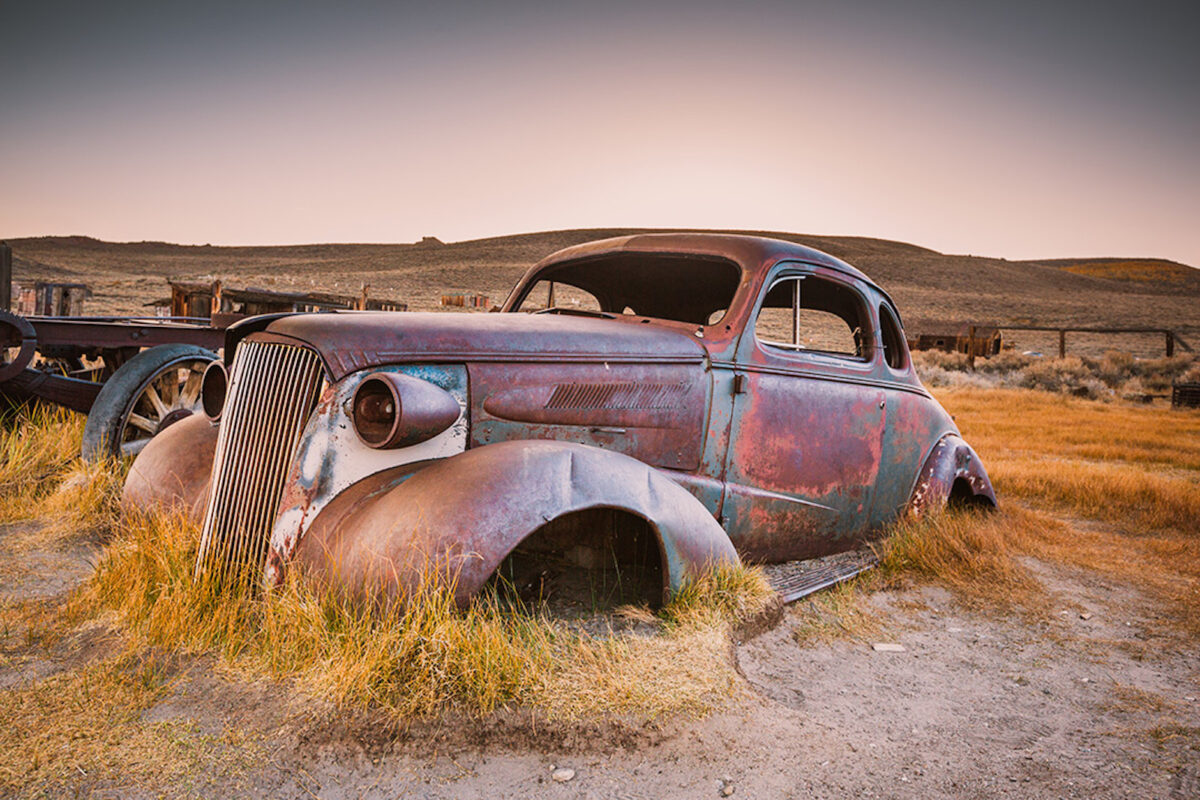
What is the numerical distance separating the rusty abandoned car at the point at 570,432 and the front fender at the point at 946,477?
0.02 metres

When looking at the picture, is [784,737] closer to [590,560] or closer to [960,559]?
[590,560]

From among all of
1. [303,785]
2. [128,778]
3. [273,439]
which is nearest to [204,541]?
[273,439]

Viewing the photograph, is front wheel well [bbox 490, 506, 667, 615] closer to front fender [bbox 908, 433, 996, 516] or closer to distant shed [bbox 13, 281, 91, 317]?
front fender [bbox 908, 433, 996, 516]

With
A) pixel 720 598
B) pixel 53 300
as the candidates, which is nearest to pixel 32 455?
pixel 720 598

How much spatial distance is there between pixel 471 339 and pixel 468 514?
0.82 m

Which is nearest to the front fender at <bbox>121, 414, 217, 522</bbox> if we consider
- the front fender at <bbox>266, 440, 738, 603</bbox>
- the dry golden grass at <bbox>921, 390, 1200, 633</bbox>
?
the front fender at <bbox>266, 440, 738, 603</bbox>

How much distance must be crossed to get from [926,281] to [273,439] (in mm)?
69303

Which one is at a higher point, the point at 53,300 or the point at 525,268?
the point at 525,268

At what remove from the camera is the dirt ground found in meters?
2.13

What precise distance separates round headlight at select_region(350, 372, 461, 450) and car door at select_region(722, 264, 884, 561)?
149cm

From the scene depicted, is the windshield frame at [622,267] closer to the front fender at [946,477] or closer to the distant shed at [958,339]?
the front fender at [946,477]

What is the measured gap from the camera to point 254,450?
2.98 meters

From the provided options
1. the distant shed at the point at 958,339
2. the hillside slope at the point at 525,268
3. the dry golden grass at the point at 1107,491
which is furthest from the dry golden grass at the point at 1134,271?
the dry golden grass at the point at 1107,491

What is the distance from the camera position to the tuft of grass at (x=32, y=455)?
16.5ft
